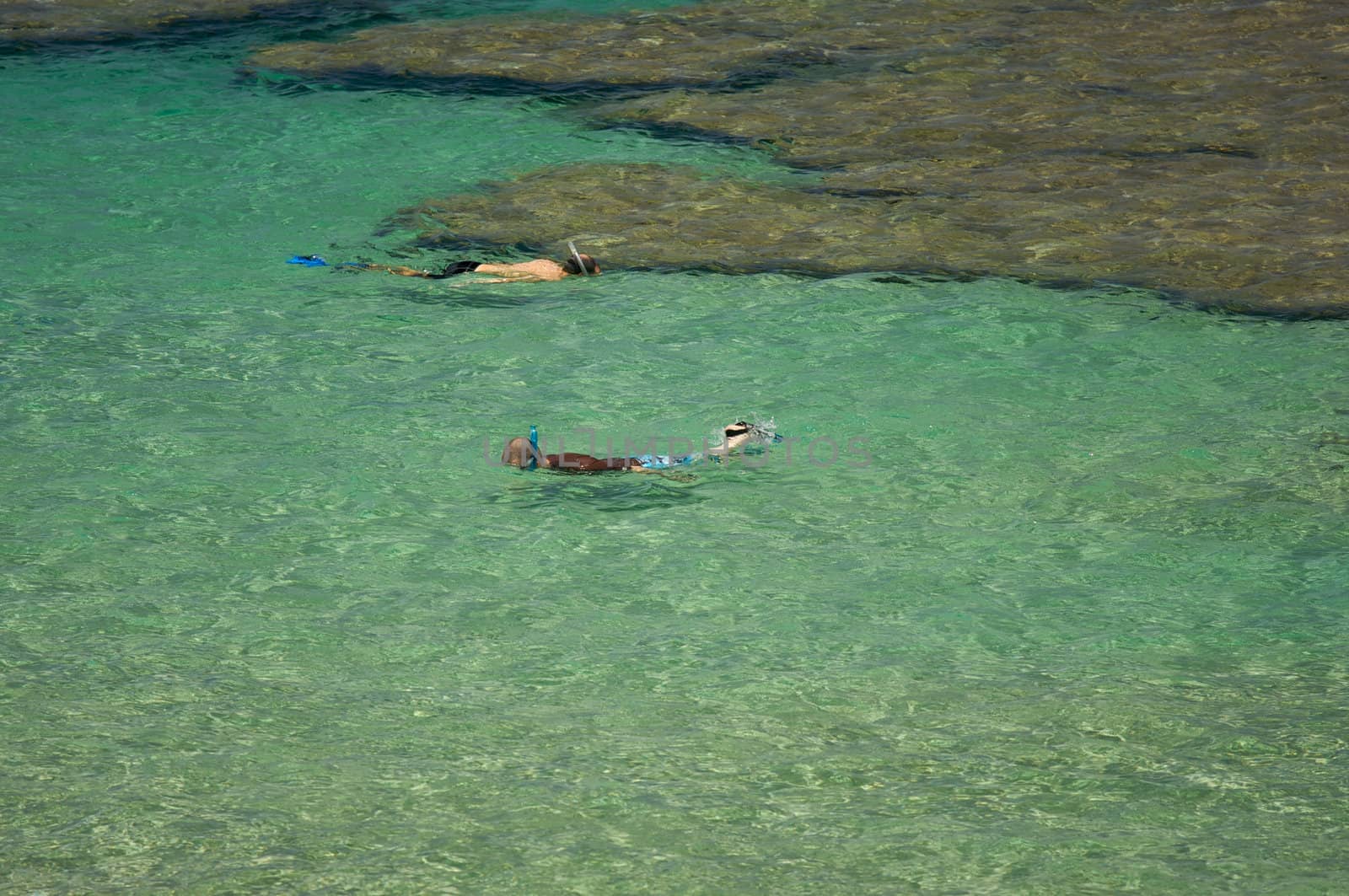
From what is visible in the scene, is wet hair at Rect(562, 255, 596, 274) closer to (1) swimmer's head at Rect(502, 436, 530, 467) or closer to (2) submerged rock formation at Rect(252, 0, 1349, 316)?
(2) submerged rock formation at Rect(252, 0, 1349, 316)

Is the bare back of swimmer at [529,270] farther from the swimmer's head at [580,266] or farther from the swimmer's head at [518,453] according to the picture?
the swimmer's head at [518,453]

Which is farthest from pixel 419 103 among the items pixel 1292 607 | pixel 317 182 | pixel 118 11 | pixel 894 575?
pixel 1292 607

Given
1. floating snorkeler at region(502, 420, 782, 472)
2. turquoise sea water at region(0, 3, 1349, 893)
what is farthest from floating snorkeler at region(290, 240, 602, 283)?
floating snorkeler at region(502, 420, 782, 472)

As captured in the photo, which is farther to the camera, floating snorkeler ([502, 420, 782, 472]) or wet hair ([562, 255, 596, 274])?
wet hair ([562, 255, 596, 274])

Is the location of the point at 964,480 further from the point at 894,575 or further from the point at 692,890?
the point at 692,890

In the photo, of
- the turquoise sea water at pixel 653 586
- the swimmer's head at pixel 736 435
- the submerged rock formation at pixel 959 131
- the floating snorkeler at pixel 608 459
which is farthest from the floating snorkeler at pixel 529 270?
the swimmer's head at pixel 736 435

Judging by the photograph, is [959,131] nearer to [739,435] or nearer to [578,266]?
[578,266]

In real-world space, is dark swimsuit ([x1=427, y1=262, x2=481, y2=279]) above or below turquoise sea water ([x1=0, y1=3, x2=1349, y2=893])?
above

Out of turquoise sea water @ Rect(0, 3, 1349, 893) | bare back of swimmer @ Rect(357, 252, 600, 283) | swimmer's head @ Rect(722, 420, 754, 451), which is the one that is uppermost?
bare back of swimmer @ Rect(357, 252, 600, 283)
